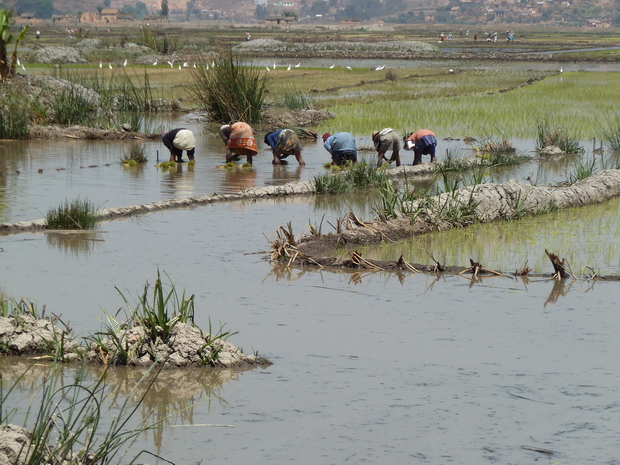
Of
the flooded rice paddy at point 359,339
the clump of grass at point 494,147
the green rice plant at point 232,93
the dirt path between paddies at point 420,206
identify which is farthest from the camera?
the green rice plant at point 232,93

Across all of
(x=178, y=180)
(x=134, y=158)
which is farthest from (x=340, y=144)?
(x=134, y=158)

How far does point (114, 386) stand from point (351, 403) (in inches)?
52.0

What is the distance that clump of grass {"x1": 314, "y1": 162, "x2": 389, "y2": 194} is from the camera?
12461 millimetres

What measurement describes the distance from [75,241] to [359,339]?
4.06 meters

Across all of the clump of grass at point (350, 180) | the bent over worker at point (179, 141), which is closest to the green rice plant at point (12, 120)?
the bent over worker at point (179, 141)

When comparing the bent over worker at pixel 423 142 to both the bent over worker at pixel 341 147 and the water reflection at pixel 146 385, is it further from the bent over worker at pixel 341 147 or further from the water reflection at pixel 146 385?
the water reflection at pixel 146 385

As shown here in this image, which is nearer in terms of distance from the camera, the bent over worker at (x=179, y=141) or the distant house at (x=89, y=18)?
the bent over worker at (x=179, y=141)

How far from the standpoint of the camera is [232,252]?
880 centimetres

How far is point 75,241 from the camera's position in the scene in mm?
9016

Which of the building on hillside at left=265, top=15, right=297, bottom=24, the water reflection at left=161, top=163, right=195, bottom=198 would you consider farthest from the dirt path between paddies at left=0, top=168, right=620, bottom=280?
the building on hillside at left=265, top=15, right=297, bottom=24

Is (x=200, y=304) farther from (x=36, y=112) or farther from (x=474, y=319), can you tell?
(x=36, y=112)

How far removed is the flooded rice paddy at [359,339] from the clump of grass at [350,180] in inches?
42.7

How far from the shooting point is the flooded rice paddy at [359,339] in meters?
4.39

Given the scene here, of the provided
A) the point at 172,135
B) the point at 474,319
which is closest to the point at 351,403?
the point at 474,319
